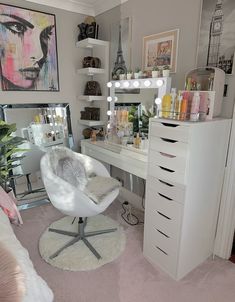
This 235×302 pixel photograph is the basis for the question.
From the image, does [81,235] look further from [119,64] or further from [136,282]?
[119,64]

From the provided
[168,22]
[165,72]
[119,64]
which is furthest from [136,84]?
[168,22]

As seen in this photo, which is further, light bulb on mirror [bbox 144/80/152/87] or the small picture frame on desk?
the small picture frame on desk

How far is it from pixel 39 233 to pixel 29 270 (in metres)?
1.37

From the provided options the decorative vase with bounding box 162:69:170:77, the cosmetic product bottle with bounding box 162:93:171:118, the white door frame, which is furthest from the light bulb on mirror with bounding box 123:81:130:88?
the white door frame

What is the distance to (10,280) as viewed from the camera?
83 cm

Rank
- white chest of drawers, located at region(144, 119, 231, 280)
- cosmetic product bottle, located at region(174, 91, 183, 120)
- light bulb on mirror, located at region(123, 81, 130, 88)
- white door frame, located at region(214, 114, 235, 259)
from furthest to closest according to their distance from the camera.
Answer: light bulb on mirror, located at region(123, 81, 130, 88) → white door frame, located at region(214, 114, 235, 259) → cosmetic product bottle, located at region(174, 91, 183, 120) → white chest of drawers, located at region(144, 119, 231, 280)

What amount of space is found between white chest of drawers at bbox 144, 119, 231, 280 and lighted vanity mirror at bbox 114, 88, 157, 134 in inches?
27.4

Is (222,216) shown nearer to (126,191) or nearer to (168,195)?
Result: (168,195)

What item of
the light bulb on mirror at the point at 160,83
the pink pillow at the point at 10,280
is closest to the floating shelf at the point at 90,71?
the light bulb on mirror at the point at 160,83

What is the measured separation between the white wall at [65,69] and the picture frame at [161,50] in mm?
1072

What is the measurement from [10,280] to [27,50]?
253 centimetres

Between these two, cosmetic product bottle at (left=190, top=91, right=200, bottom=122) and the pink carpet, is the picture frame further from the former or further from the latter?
the pink carpet

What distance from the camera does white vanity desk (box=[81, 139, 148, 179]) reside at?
211 cm

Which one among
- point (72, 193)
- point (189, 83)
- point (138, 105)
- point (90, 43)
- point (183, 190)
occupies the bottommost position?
point (72, 193)
